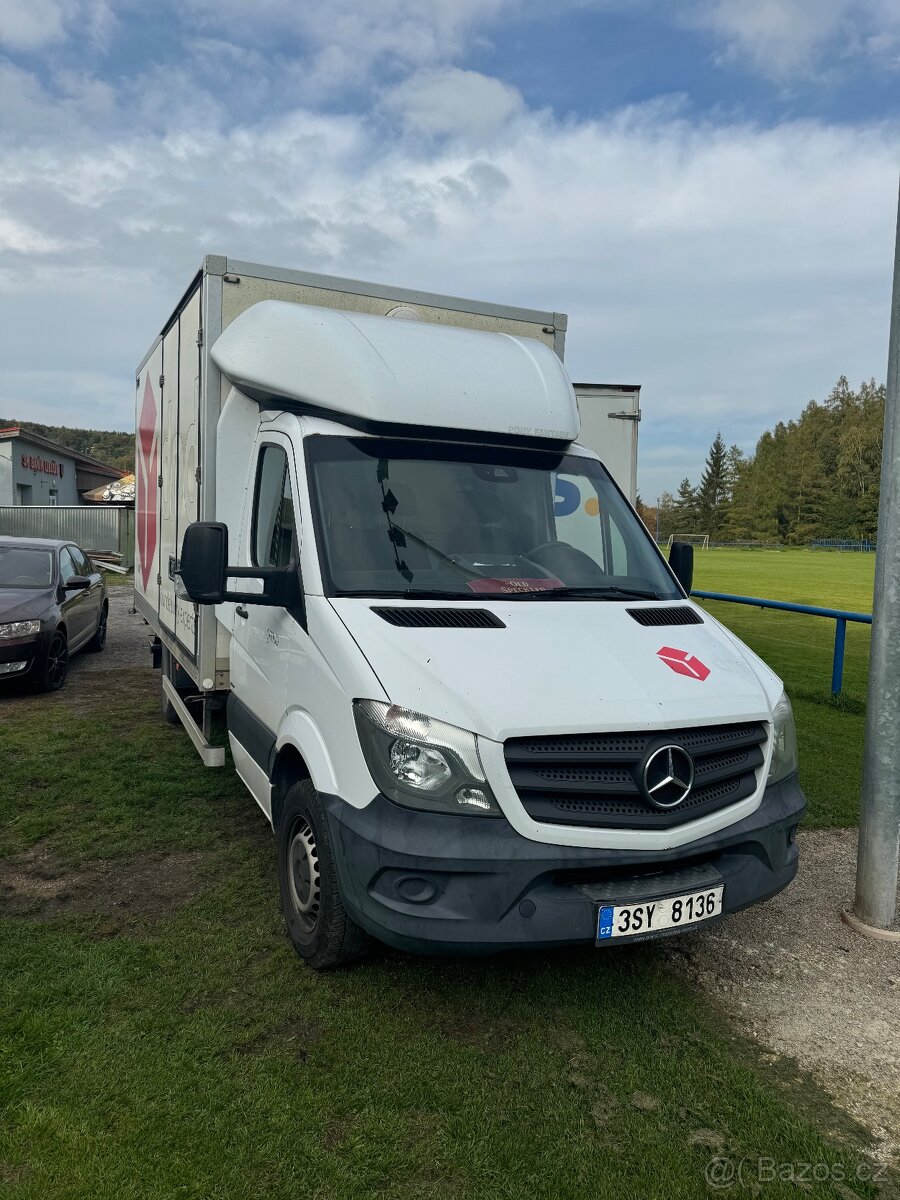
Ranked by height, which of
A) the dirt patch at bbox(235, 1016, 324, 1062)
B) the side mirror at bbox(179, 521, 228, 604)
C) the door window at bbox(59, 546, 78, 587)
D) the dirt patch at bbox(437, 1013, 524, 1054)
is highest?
the side mirror at bbox(179, 521, 228, 604)

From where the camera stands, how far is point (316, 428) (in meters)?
4.05

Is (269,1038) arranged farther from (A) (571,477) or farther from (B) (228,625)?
(A) (571,477)

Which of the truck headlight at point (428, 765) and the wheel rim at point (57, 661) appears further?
the wheel rim at point (57, 661)

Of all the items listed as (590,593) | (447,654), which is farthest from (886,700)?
(447,654)

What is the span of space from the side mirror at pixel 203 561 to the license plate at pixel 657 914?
204 centimetres

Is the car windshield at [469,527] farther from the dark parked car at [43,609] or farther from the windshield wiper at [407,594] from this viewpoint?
the dark parked car at [43,609]

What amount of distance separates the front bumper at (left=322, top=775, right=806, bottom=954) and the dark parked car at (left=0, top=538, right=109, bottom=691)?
6.91m

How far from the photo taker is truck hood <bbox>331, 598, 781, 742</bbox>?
9.78ft

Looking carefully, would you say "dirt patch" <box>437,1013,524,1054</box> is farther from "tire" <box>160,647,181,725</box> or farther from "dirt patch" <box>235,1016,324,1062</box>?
"tire" <box>160,647,181,725</box>

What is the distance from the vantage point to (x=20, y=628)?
8.75 m

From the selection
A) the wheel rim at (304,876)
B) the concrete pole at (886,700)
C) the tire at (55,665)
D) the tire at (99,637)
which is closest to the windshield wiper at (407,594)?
the wheel rim at (304,876)

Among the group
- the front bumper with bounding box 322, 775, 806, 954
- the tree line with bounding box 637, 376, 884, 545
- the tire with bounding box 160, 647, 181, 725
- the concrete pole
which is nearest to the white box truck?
the front bumper with bounding box 322, 775, 806, 954

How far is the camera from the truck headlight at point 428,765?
2914mm

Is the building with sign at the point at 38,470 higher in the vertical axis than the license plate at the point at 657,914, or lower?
higher
